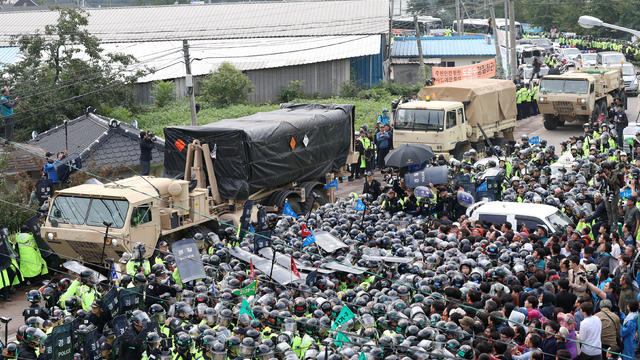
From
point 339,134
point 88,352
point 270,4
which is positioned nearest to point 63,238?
point 88,352

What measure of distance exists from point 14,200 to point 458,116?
500 inches

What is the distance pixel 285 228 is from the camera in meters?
15.2

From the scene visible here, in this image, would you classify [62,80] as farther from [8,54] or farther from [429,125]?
[429,125]

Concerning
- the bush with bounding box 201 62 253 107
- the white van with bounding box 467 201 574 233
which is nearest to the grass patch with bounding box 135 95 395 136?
the bush with bounding box 201 62 253 107

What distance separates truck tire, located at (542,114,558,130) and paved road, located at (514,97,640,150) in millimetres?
219

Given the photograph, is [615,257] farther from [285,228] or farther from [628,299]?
[285,228]

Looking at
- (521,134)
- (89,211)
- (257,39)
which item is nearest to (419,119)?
(521,134)

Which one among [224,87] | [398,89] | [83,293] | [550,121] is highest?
[83,293]

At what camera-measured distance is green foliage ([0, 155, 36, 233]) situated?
16984 millimetres

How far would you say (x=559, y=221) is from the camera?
14.9 meters

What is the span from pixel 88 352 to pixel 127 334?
0.59 m

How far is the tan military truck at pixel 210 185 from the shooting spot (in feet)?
47.1

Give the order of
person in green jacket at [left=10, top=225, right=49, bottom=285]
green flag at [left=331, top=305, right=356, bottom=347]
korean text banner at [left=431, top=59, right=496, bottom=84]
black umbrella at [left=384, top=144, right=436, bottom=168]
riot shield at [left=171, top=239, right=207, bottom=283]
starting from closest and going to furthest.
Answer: green flag at [left=331, top=305, right=356, bottom=347] < riot shield at [left=171, top=239, right=207, bottom=283] < person in green jacket at [left=10, top=225, right=49, bottom=285] < black umbrella at [left=384, top=144, right=436, bottom=168] < korean text banner at [left=431, top=59, right=496, bottom=84]

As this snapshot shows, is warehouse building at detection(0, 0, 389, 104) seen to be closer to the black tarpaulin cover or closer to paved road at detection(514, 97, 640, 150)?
paved road at detection(514, 97, 640, 150)
